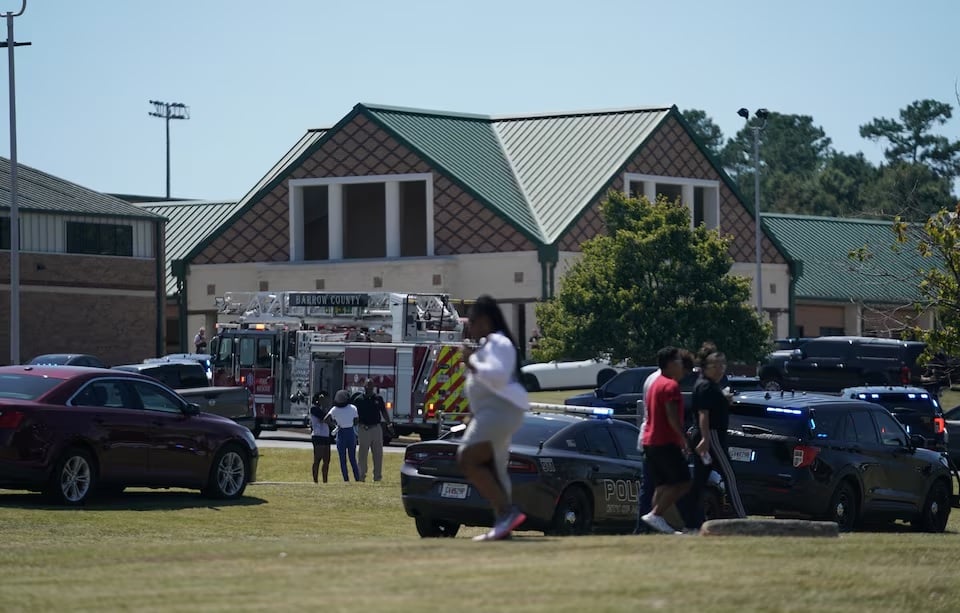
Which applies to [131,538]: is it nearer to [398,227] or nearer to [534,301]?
[534,301]

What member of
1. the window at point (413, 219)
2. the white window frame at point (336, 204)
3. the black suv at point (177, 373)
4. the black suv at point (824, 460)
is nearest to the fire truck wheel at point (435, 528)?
the black suv at point (824, 460)

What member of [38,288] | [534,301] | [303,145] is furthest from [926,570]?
[303,145]

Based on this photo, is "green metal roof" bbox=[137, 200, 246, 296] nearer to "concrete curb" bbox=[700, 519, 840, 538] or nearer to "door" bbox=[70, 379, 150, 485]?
"door" bbox=[70, 379, 150, 485]

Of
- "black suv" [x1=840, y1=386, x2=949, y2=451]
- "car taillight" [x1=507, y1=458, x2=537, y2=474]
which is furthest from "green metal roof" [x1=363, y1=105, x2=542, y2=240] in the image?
"car taillight" [x1=507, y1=458, x2=537, y2=474]

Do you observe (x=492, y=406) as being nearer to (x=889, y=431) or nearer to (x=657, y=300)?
(x=889, y=431)

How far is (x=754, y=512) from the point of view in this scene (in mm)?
19453

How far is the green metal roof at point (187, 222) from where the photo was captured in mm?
73438

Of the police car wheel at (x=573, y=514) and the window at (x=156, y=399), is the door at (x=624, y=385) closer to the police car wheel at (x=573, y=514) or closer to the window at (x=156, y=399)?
the window at (x=156, y=399)

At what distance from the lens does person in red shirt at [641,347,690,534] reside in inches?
573

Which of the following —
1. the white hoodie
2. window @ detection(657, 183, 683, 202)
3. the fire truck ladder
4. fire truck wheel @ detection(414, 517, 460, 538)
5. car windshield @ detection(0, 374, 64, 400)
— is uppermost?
window @ detection(657, 183, 683, 202)

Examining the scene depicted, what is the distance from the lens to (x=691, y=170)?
2566 inches

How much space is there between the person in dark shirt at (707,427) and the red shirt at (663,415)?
28.2 inches

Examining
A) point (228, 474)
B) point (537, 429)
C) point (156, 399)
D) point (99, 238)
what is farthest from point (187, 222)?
point (537, 429)

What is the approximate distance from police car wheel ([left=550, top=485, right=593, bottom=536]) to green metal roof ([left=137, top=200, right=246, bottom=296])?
5443 centimetres
